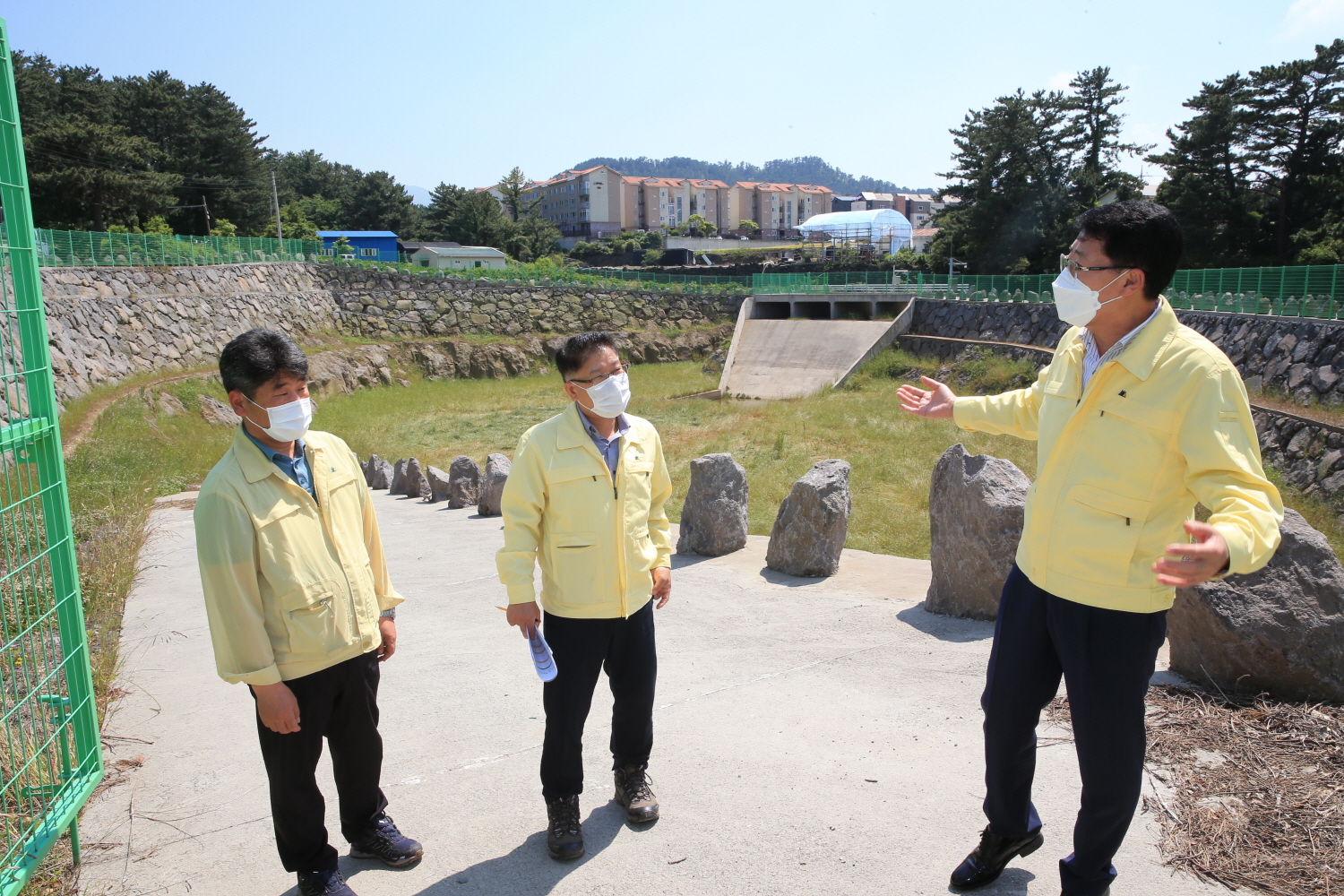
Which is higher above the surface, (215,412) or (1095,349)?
(1095,349)

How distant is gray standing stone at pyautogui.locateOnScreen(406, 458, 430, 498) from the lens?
42.8ft

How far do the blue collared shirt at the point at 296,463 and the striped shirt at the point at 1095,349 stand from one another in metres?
2.57

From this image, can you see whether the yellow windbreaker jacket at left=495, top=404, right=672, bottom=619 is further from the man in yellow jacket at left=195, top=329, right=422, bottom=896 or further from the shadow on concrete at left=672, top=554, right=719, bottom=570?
the shadow on concrete at left=672, top=554, right=719, bottom=570

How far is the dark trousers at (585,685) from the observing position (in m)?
3.14

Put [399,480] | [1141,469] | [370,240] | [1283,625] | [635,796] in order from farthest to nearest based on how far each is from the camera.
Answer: [370,240], [399,480], [1283,625], [635,796], [1141,469]

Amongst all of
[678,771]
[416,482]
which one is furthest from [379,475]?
[678,771]

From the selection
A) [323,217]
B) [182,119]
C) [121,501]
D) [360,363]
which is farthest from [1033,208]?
[323,217]

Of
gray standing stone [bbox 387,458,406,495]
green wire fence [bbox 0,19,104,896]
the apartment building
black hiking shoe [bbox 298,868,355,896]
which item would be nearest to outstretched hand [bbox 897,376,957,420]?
black hiking shoe [bbox 298,868,355,896]

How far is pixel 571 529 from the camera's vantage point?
3.14m

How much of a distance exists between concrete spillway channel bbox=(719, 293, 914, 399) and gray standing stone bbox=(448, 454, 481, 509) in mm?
16261

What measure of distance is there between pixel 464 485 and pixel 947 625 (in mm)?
7686

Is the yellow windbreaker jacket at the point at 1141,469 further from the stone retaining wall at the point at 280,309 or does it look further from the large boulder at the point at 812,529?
the stone retaining wall at the point at 280,309

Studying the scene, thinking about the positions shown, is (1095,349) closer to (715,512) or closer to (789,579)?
(789,579)

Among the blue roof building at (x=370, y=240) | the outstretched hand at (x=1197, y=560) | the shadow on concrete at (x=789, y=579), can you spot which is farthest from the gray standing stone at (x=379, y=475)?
the blue roof building at (x=370, y=240)
